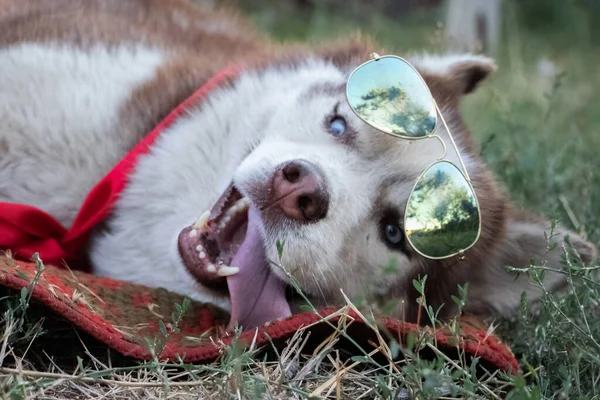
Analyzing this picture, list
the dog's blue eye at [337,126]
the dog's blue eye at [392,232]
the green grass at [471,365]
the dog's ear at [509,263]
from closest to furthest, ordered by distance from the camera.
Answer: the green grass at [471,365] → the dog's blue eye at [392,232] → the dog's blue eye at [337,126] → the dog's ear at [509,263]

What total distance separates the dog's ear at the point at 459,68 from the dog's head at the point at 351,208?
0.09 metres

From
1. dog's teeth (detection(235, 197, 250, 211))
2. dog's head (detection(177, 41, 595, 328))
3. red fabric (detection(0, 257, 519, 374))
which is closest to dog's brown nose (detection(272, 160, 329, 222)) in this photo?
dog's head (detection(177, 41, 595, 328))

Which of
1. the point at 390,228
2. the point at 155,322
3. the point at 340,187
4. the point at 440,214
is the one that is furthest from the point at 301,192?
the point at 155,322

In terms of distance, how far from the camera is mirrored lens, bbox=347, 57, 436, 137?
280 cm

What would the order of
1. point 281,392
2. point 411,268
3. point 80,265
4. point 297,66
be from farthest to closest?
1. point 297,66
2. point 80,265
3. point 411,268
4. point 281,392

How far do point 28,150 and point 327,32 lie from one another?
566 centimetres

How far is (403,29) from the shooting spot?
36.2 feet

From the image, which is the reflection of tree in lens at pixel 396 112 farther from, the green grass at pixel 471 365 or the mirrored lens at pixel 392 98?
the green grass at pixel 471 365

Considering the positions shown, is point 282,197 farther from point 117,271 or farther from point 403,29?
point 403,29

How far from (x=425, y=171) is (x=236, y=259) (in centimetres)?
73

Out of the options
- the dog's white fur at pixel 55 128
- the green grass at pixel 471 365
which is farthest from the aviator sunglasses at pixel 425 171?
the dog's white fur at pixel 55 128

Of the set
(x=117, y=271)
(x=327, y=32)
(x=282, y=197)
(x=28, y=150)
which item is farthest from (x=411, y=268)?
(x=327, y=32)

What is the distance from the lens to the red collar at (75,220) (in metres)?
2.71

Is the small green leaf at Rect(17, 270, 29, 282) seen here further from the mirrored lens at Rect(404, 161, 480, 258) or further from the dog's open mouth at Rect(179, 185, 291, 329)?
the mirrored lens at Rect(404, 161, 480, 258)
